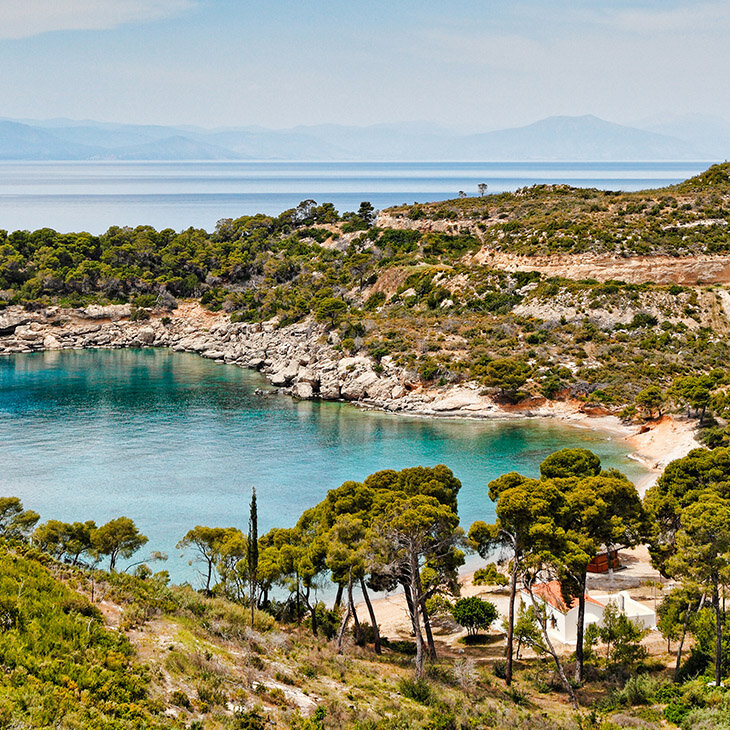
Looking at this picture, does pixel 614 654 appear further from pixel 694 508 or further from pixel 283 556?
pixel 283 556

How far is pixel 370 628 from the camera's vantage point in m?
24.1

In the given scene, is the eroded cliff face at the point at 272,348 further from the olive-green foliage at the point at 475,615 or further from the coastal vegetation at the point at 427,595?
the olive-green foliage at the point at 475,615

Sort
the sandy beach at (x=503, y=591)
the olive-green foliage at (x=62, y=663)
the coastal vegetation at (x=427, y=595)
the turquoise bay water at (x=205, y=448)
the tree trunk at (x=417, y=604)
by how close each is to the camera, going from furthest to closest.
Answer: the turquoise bay water at (x=205, y=448) → the sandy beach at (x=503, y=591) → the tree trunk at (x=417, y=604) → the coastal vegetation at (x=427, y=595) → the olive-green foliage at (x=62, y=663)

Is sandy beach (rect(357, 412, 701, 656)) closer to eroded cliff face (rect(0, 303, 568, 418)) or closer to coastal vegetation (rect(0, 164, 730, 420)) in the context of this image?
coastal vegetation (rect(0, 164, 730, 420))

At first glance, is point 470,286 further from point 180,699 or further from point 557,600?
point 180,699

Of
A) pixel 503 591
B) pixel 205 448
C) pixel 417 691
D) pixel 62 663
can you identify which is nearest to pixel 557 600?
pixel 503 591

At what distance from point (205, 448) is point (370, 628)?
80.6 ft

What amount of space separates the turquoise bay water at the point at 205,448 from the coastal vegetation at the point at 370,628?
905cm

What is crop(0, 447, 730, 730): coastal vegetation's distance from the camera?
12.6 m

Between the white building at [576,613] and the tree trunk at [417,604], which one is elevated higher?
the tree trunk at [417,604]

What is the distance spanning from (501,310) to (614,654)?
48537 millimetres

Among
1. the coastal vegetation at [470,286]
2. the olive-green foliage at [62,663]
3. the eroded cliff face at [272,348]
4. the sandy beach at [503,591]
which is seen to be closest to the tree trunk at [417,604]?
the sandy beach at [503,591]

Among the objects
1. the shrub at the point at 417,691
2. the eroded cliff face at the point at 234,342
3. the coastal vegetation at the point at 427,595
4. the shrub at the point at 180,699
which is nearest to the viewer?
the shrub at the point at 180,699

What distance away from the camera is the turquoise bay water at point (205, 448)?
35.9m
